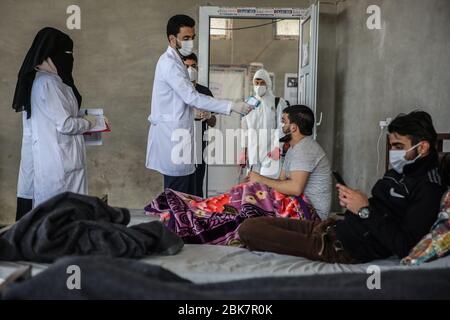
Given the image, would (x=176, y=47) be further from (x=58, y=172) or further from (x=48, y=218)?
(x=48, y=218)

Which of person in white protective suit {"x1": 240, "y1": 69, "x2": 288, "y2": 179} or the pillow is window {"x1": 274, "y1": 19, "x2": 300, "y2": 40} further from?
the pillow

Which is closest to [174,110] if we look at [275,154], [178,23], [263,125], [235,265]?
[178,23]

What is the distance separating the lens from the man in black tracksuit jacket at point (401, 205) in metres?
2.06

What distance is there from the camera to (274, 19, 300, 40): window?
6.30m

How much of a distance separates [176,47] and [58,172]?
3.96ft

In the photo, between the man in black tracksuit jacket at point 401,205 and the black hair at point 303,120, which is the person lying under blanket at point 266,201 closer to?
the black hair at point 303,120

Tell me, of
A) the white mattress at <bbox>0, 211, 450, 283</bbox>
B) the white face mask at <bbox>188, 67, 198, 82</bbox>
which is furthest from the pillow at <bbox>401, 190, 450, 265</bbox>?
the white face mask at <bbox>188, 67, 198, 82</bbox>

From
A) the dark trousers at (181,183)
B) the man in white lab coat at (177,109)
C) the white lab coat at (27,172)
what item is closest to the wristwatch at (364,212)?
the man in white lab coat at (177,109)

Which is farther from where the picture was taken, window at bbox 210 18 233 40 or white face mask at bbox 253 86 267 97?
window at bbox 210 18 233 40

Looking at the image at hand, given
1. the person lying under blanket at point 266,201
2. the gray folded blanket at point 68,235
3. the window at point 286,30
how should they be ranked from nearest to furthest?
the gray folded blanket at point 68,235, the person lying under blanket at point 266,201, the window at point 286,30

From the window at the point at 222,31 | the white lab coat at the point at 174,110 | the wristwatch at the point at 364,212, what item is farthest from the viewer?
the window at the point at 222,31

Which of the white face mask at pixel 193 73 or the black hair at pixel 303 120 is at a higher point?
the white face mask at pixel 193 73

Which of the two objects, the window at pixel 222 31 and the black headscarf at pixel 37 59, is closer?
the black headscarf at pixel 37 59

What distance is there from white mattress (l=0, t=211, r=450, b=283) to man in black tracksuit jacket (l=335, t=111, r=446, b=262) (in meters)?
0.09
